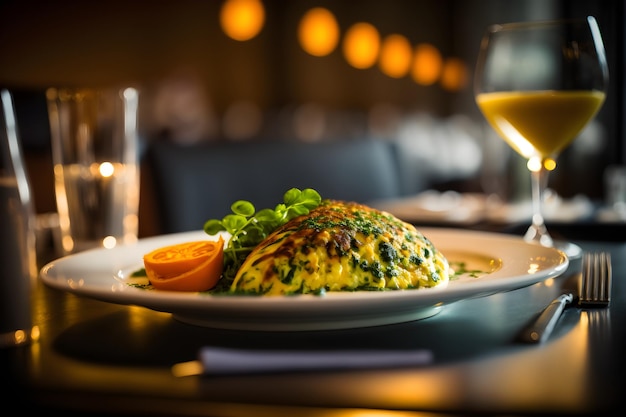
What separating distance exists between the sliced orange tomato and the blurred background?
13.1ft

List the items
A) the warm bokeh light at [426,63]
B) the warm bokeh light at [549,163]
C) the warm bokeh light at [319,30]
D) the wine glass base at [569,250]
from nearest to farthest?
1. the wine glass base at [569,250]
2. the warm bokeh light at [549,163]
3. the warm bokeh light at [319,30]
4. the warm bokeh light at [426,63]

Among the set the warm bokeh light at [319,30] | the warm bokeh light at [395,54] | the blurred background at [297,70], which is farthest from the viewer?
the warm bokeh light at [395,54]

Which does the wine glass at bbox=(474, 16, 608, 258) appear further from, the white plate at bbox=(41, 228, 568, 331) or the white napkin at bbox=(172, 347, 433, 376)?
the white napkin at bbox=(172, 347, 433, 376)

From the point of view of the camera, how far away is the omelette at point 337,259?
2.78 ft

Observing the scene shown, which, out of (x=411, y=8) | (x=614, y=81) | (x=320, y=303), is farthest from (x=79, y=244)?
(x=411, y=8)

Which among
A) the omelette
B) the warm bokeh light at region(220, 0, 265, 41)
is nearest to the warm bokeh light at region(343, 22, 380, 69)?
the warm bokeh light at region(220, 0, 265, 41)

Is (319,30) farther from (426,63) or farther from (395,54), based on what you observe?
(426,63)

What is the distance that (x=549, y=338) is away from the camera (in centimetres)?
77

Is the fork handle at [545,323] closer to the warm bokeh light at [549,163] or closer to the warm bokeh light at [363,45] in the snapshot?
the warm bokeh light at [549,163]

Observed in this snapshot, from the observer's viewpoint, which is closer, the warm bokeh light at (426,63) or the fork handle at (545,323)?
the fork handle at (545,323)

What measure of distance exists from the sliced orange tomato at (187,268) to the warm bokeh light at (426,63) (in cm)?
1066

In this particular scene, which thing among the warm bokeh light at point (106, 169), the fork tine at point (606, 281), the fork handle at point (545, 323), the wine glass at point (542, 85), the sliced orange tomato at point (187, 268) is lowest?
the fork tine at point (606, 281)

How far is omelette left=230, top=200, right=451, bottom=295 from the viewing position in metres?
0.85

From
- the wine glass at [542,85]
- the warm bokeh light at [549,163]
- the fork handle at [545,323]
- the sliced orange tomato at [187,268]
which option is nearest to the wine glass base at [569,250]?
the wine glass at [542,85]
